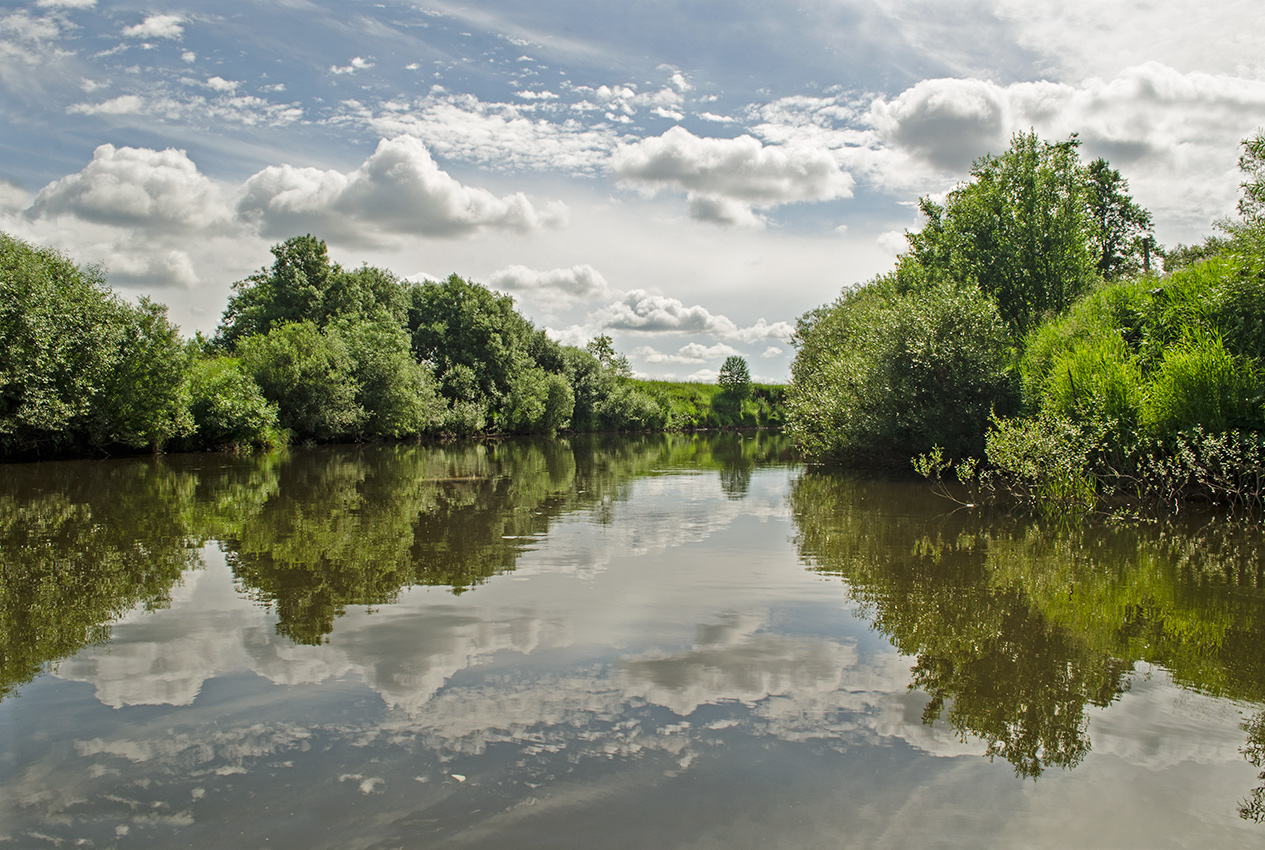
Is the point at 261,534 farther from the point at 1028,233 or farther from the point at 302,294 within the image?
the point at 302,294

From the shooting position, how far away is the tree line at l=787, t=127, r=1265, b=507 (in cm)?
1590

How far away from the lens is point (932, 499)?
19172mm

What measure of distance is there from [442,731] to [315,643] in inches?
102

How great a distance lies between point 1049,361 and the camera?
73.3ft

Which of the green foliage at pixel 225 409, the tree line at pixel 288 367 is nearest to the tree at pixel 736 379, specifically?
the tree line at pixel 288 367

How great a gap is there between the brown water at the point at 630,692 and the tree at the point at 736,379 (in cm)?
11302

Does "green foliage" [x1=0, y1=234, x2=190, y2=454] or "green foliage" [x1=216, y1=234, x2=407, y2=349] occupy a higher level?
"green foliage" [x1=216, y1=234, x2=407, y2=349]

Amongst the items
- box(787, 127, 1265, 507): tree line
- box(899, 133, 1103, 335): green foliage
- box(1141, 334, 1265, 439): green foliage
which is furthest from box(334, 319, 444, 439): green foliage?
box(1141, 334, 1265, 439): green foliage

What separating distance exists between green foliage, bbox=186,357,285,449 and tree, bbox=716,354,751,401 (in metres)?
92.4

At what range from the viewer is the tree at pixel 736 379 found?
12551cm

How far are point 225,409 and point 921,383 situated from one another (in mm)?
32881

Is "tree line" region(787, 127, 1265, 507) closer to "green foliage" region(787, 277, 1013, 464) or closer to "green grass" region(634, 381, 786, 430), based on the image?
"green foliage" region(787, 277, 1013, 464)

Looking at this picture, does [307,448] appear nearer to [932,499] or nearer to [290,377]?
[290,377]

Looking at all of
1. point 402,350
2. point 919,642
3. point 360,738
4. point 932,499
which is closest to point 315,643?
point 360,738
